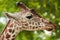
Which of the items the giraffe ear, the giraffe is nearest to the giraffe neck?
the giraffe

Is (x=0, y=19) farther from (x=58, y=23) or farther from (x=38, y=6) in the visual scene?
(x=58, y=23)

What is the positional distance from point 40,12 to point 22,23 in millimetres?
305

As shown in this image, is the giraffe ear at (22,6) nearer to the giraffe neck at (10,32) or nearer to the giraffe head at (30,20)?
the giraffe head at (30,20)

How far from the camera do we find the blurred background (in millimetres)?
1714

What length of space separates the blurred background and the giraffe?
0.51 ft

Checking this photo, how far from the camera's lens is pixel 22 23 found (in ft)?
5.01

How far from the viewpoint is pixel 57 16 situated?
5.98 ft

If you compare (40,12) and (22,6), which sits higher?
(22,6)

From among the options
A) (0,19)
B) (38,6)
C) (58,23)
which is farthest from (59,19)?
(0,19)

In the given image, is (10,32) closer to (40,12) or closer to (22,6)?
(22,6)

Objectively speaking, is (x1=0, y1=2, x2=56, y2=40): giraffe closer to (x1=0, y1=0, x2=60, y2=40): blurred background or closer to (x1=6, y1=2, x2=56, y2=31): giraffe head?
(x1=6, y1=2, x2=56, y2=31): giraffe head

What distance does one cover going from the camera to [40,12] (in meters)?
1.79

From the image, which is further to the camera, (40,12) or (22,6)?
(40,12)

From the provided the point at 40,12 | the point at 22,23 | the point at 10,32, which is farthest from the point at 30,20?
the point at 40,12
